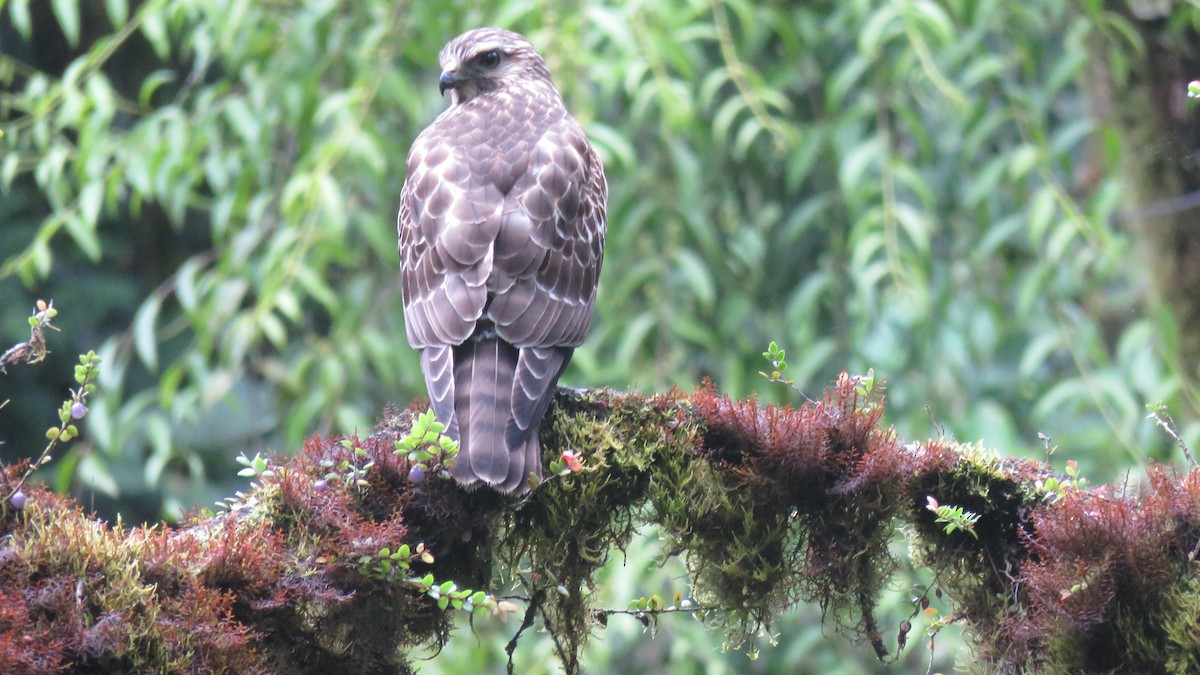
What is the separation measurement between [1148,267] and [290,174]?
11.5ft

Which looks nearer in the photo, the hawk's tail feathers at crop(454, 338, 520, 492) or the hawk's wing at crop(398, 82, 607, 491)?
the hawk's tail feathers at crop(454, 338, 520, 492)

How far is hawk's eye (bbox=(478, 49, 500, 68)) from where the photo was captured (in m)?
4.47

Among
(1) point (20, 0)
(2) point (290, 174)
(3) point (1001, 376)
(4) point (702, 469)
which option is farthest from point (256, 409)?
(4) point (702, 469)

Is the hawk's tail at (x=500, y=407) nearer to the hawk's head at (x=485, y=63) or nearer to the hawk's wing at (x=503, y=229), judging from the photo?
the hawk's wing at (x=503, y=229)

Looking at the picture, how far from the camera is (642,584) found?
411 cm

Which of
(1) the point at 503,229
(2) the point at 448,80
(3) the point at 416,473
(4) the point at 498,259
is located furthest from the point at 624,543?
(2) the point at 448,80

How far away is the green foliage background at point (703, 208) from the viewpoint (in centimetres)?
422

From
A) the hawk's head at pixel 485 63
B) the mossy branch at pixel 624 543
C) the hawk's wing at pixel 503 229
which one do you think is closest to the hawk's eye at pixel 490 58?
the hawk's head at pixel 485 63

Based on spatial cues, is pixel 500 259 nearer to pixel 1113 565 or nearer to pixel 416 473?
pixel 416 473

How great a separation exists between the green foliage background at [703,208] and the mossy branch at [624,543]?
124 cm

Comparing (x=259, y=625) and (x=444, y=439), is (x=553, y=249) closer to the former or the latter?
(x=444, y=439)

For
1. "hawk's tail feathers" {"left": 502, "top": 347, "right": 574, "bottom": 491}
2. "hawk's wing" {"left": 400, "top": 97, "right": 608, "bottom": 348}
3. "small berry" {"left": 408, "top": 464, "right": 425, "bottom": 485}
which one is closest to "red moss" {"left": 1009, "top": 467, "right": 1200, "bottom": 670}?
"hawk's tail feathers" {"left": 502, "top": 347, "right": 574, "bottom": 491}

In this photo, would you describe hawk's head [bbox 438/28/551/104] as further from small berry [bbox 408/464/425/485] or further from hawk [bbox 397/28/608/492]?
small berry [bbox 408/464/425/485]

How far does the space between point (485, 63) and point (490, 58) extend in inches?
1.0
